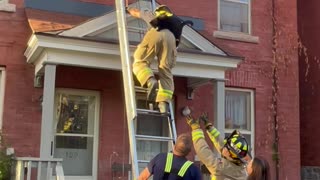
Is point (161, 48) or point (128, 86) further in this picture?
point (161, 48)

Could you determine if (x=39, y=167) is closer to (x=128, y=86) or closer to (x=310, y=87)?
(x=128, y=86)

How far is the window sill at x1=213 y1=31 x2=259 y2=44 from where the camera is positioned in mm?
11062

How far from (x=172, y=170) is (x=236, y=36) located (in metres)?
6.98

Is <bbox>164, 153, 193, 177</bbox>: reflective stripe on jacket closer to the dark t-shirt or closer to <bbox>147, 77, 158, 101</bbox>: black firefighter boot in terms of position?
the dark t-shirt

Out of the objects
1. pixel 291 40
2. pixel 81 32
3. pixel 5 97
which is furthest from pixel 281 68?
pixel 5 97

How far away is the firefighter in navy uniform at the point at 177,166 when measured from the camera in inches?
185

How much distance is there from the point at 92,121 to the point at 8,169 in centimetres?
210

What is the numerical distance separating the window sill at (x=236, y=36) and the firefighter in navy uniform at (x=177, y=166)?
6.52 m

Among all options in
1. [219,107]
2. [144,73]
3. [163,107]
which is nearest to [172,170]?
[163,107]

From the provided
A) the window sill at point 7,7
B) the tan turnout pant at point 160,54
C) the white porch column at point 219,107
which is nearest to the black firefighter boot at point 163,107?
the tan turnout pant at point 160,54

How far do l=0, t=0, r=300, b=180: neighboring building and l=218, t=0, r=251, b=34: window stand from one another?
24 millimetres

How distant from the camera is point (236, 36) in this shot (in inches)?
442

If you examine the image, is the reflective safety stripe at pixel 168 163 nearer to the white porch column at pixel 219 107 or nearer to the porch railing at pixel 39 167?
the porch railing at pixel 39 167

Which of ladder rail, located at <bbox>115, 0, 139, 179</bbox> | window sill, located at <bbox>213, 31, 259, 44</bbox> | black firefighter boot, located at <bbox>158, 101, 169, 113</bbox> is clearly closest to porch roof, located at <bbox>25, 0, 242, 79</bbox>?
ladder rail, located at <bbox>115, 0, 139, 179</bbox>
